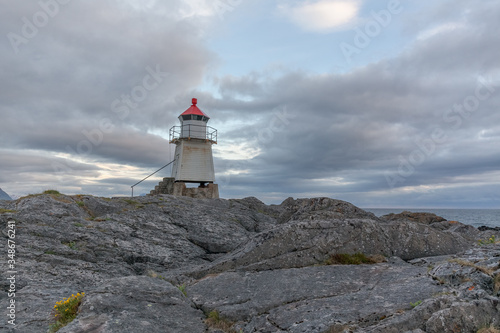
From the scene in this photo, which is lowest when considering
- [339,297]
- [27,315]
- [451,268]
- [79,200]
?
[27,315]

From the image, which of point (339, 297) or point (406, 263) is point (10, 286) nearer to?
point (339, 297)

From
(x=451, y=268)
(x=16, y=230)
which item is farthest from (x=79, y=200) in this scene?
(x=451, y=268)

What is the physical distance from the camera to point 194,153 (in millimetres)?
52062

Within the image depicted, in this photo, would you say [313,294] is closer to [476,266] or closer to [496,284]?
[476,266]

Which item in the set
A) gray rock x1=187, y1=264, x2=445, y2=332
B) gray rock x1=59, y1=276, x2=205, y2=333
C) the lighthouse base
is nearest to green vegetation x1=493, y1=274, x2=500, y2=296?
gray rock x1=187, y1=264, x2=445, y2=332

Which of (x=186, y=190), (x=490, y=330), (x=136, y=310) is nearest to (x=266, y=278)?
(x=136, y=310)

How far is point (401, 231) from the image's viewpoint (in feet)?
41.4

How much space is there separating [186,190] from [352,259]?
40.5 meters

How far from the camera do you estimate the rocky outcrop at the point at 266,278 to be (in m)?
6.83

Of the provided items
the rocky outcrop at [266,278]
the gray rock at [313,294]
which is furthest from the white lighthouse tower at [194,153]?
the gray rock at [313,294]

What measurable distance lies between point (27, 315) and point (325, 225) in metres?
9.81

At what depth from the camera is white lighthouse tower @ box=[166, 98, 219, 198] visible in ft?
168

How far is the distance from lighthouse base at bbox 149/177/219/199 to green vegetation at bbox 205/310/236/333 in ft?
130

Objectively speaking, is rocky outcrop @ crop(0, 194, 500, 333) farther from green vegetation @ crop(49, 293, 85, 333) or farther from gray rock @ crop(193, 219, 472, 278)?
green vegetation @ crop(49, 293, 85, 333)
